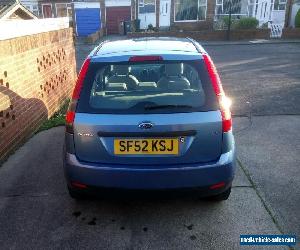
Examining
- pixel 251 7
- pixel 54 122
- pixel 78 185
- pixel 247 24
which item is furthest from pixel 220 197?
pixel 251 7

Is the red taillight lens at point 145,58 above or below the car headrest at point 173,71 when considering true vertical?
above

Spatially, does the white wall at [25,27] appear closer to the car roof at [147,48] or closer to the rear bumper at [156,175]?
the car roof at [147,48]

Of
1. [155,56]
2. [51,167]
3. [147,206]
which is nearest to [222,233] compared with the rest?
[147,206]

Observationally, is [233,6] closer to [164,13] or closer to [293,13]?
[293,13]

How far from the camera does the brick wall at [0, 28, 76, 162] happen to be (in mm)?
4863

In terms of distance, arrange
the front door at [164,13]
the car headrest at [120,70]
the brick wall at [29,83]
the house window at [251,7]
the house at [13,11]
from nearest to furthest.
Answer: the car headrest at [120,70] → the brick wall at [29,83] → the house at [13,11] → the front door at [164,13] → the house window at [251,7]

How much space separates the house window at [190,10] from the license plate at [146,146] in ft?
84.5

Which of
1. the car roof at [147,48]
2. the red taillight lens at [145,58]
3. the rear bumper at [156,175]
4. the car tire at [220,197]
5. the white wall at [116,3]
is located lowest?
the car tire at [220,197]

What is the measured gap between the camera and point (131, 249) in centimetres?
296

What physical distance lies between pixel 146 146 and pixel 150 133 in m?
0.14

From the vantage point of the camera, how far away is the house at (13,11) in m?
6.38

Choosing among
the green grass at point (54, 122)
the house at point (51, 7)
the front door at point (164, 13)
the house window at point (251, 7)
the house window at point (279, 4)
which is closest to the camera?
the green grass at point (54, 122)

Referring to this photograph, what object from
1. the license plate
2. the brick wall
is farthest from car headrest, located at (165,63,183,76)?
the brick wall

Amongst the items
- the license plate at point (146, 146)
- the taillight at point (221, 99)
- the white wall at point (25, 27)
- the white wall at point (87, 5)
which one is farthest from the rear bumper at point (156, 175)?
the white wall at point (87, 5)
